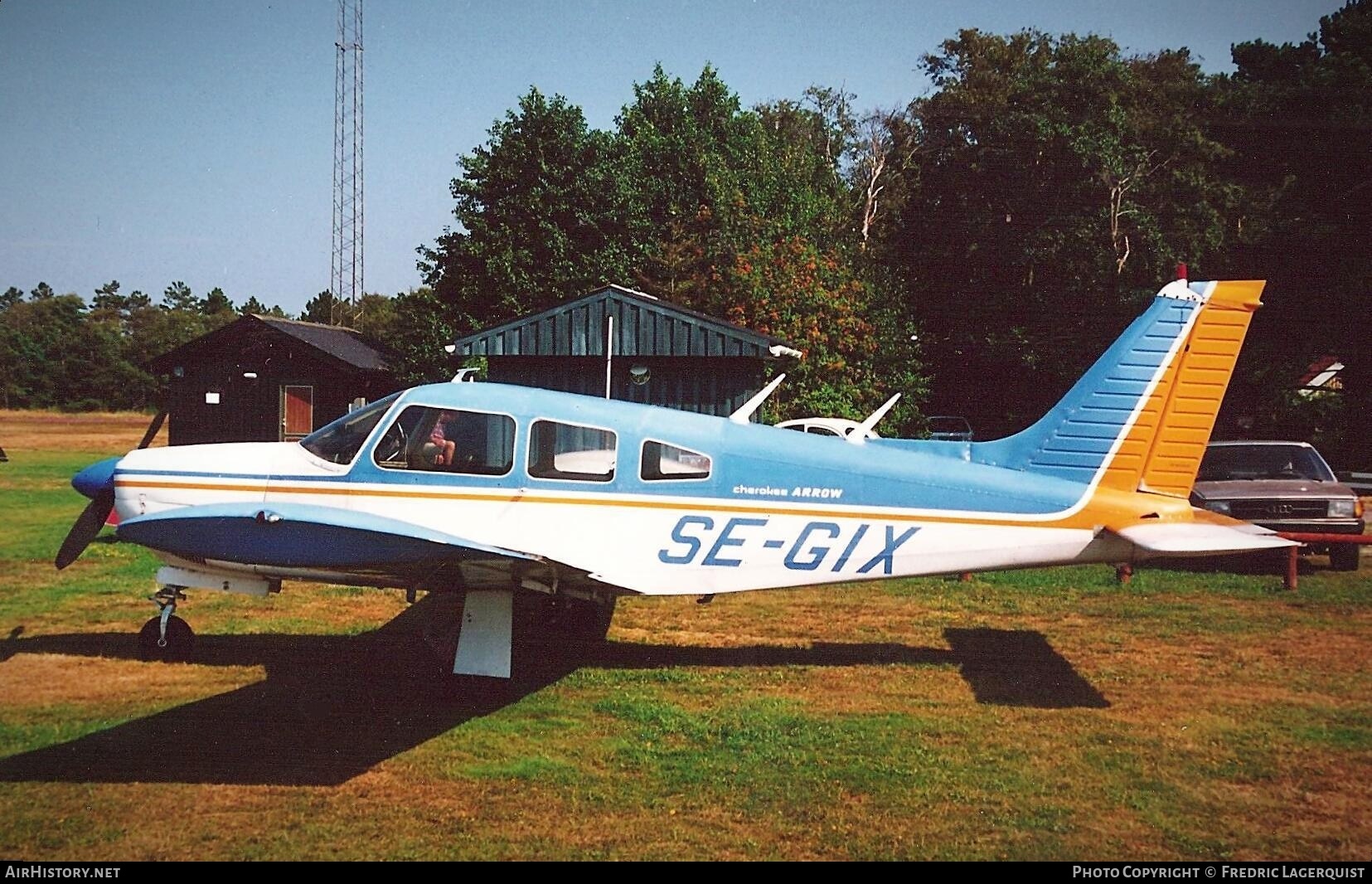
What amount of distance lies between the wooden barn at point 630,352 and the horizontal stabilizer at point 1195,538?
9831 mm

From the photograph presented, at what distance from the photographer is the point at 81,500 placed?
18000 millimetres

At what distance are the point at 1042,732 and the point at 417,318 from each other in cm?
2934

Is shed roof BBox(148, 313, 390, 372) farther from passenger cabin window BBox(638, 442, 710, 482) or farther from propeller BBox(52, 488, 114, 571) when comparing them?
passenger cabin window BBox(638, 442, 710, 482)

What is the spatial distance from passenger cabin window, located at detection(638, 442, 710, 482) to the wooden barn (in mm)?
9406

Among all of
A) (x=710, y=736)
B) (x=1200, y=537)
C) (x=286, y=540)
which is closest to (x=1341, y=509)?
(x=1200, y=537)

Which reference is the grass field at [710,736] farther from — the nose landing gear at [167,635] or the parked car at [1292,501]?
the parked car at [1292,501]

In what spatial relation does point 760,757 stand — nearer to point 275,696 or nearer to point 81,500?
point 275,696

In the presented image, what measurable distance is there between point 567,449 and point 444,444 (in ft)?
2.86

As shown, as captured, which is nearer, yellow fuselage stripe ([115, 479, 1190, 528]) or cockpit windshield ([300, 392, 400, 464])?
yellow fuselage stripe ([115, 479, 1190, 528])

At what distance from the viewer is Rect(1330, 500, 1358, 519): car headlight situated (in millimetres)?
12000

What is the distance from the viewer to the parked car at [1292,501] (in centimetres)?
1198

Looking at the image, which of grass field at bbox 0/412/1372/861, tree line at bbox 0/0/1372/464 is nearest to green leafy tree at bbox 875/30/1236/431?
tree line at bbox 0/0/1372/464

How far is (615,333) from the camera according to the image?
54.8 feet

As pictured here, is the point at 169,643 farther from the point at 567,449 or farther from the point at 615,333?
the point at 615,333
